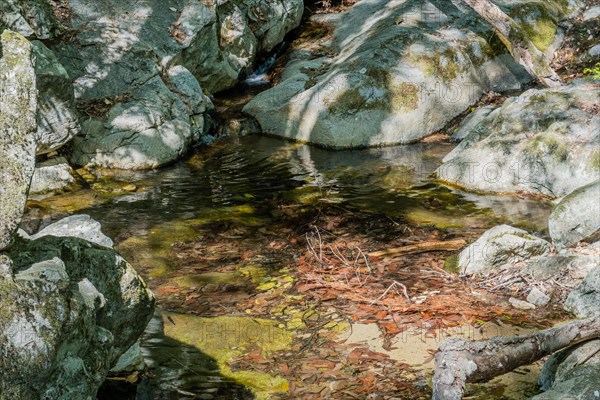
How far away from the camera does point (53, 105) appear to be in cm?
1160

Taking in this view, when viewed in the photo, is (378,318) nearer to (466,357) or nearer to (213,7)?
(466,357)

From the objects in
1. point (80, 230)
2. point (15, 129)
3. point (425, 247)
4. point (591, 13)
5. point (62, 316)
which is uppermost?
point (15, 129)

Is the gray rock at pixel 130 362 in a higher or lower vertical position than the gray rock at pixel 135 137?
higher

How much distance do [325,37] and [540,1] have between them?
5.31m

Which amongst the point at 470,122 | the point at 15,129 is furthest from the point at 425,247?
the point at 470,122

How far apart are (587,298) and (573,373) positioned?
63.5 inches

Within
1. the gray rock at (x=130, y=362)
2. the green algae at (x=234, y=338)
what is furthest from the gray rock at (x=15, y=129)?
the green algae at (x=234, y=338)

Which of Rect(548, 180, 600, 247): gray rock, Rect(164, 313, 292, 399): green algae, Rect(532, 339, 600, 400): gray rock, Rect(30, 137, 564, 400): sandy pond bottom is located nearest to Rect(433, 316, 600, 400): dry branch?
Rect(532, 339, 600, 400): gray rock

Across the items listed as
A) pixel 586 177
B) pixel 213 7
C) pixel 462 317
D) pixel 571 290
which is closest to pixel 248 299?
pixel 462 317

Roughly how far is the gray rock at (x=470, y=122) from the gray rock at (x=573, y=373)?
343 inches

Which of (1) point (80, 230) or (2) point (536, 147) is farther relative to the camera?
(2) point (536, 147)

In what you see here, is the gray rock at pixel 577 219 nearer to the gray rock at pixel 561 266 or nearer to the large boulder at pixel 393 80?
the gray rock at pixel 561 266

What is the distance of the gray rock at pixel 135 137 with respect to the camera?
1243cm

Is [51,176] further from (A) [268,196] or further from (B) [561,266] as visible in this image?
(B) [561,266]
